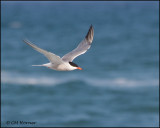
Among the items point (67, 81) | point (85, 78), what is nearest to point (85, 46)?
point (67, 81)

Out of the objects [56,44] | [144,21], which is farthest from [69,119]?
[144,21]

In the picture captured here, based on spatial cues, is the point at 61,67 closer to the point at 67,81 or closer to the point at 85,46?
the point at 85,46

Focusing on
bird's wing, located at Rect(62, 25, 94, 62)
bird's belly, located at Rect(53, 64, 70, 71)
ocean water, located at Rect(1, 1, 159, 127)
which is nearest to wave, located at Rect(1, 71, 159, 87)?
ocean water, located at Rect(1, 1, 159, 127)

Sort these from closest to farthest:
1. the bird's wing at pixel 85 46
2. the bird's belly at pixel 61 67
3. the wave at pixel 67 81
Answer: the bird's belly at pixel 61 67
the bird's wing at pixel 85 46
the wave at pixel 67 81

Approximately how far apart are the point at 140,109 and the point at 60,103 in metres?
7.66

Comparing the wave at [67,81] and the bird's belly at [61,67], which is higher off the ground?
the wave at [67,81]

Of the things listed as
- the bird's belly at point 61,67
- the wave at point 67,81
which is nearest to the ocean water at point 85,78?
the wave at point 67,81

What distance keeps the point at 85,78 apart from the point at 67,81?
2237mm

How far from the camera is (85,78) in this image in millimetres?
39938

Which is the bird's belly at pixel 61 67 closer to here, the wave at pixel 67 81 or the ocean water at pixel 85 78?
the ocean water at pixel 85 78

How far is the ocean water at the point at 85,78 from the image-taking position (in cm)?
3294

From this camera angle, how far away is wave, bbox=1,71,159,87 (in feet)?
127

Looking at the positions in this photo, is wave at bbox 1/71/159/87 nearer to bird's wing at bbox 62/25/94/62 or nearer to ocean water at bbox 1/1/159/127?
ocean water at bbox 1/1/159/127

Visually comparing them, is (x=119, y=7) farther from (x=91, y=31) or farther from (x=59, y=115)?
(x=91, y=31)
